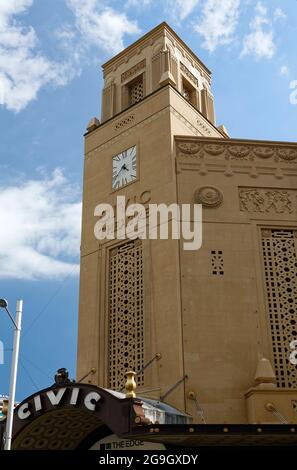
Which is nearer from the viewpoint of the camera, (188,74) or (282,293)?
(282,293)

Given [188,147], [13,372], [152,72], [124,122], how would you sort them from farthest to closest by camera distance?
1. [152,72]
2. [124,122]
3. [188,147]
4. [13,372]

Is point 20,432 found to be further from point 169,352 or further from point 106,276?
point 106,276

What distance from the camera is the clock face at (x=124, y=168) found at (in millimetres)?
22703

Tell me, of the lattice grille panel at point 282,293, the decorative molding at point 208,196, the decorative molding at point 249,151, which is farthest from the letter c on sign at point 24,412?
the decorative molding at point 249,151

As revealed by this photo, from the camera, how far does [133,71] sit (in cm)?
2623

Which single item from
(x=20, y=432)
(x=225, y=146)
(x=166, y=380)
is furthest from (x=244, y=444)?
(x=225, y=146)

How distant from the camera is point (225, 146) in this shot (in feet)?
72.4

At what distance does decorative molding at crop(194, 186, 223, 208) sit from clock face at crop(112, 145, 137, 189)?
2.94 m

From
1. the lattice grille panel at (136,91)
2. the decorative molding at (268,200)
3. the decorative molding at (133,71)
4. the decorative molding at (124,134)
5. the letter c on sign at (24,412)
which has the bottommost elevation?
the letter c on sign at (24,412)

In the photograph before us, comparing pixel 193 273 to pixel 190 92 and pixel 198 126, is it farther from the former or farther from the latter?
pixel 190 92

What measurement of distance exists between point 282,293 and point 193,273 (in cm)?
323

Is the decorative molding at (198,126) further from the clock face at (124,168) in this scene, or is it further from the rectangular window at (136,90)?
the rectangular window at (136,90)

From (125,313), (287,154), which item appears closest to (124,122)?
(287,154)

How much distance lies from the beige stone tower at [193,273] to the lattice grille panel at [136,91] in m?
1.09
